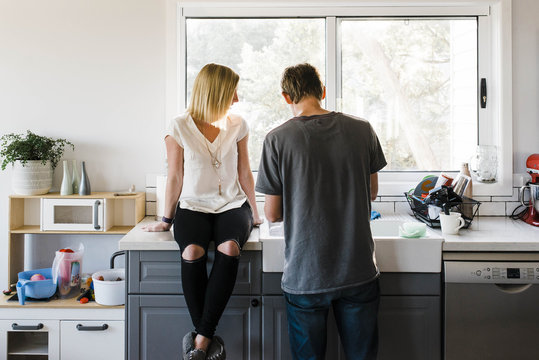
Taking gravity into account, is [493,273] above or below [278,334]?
above

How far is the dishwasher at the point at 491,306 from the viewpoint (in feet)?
6.97

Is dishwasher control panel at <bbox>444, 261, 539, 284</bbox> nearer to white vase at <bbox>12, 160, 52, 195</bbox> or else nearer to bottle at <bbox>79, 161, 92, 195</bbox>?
bottle at <bbox>79, 161, 92, 195</bbox>

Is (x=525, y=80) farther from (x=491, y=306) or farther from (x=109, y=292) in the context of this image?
(x=109, y=292)

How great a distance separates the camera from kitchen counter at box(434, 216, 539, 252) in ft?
6.98

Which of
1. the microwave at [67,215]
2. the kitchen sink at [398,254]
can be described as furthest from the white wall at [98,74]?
the kitchen sink at [398,254]

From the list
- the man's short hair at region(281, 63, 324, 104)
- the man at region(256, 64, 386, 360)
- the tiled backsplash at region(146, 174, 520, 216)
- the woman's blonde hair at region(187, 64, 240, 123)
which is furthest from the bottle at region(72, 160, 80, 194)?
the man's short hair at region(281, 63, 324, 104)

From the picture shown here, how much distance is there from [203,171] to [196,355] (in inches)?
29.1

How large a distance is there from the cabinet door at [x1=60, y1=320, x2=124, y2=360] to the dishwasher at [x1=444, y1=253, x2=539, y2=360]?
1.51 m

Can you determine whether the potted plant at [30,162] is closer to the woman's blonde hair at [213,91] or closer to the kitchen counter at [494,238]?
the woman's blonde hair at [213,91]

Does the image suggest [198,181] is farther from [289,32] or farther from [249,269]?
[289,32]

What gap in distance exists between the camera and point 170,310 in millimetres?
2193

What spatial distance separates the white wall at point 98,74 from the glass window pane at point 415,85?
0.70ft

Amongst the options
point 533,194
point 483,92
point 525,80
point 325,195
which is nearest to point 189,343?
point 325,195

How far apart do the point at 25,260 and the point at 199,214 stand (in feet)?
4.30
